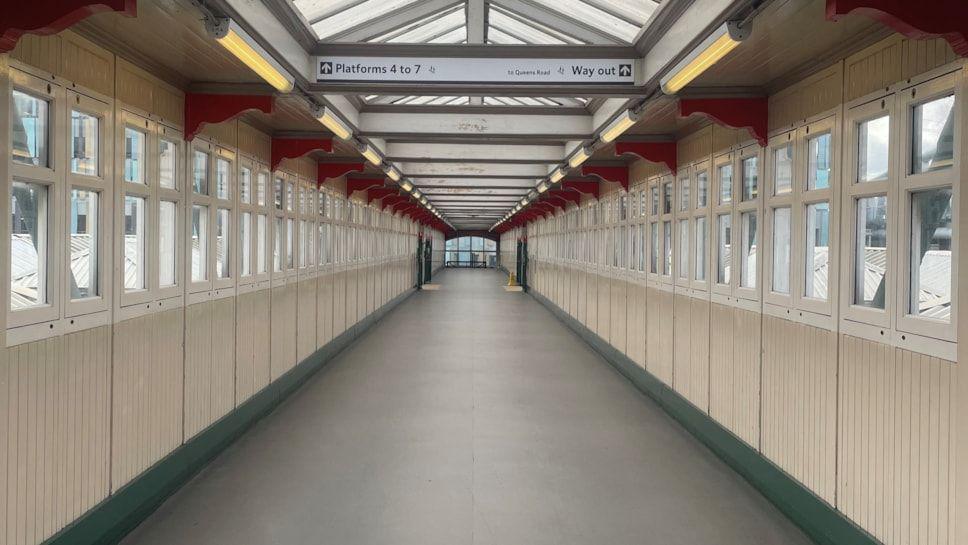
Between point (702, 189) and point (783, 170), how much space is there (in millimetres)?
1846

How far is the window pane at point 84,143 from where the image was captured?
12.6 feet

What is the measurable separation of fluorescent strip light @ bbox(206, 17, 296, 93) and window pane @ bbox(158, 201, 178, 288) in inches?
59.3

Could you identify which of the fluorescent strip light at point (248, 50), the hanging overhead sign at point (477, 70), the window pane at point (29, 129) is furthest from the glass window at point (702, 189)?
the window pane at point (29, 129)

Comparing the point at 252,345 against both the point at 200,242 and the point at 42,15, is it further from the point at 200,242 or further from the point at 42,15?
the point at 42,15

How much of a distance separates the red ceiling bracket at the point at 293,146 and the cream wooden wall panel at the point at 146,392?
126 inches

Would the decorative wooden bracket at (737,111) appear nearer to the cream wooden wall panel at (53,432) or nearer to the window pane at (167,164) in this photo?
the window pane at (167,164)

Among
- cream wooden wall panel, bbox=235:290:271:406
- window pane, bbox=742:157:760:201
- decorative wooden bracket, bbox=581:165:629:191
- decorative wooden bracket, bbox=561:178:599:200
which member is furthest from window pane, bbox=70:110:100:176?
decorative wooden bracket, bbox=561:178:599:200

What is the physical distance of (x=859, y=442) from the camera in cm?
397

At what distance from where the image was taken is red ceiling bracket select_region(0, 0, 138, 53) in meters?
2.86

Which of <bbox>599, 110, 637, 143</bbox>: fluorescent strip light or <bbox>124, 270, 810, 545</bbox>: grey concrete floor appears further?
<bbox>599, 110, 637, 143</bbox>: fluorescent strip light

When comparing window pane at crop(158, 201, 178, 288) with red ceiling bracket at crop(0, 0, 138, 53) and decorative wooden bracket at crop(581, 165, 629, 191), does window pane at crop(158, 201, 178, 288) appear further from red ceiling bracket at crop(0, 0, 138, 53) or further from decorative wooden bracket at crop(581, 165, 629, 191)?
decorative wooden bracket at crop(581, 165, 629, 191)

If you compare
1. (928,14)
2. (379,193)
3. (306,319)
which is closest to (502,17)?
(928,14)

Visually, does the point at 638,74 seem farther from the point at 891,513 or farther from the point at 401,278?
the point at 401,278

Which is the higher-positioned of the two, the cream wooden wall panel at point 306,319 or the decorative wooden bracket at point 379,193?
the decorative wooden bracket at point 379,193
